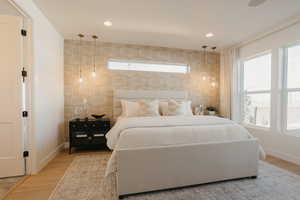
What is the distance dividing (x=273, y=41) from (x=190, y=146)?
2.99 meters

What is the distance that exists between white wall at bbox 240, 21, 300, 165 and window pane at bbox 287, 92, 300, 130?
0.55 feet

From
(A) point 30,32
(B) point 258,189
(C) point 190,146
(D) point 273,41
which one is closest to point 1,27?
(A) point 30,32

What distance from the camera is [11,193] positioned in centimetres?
184

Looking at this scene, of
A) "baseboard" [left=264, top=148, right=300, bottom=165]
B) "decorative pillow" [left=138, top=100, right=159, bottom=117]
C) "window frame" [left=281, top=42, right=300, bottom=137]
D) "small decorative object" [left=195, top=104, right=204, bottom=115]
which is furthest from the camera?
"small decorative object" [left=195, top=104, right=204, bottom=115]

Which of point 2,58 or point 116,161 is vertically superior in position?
point 2,58

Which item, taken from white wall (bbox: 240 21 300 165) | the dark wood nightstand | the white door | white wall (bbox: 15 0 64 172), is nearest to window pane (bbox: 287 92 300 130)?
white wall (bbox: 240 21 300 165)

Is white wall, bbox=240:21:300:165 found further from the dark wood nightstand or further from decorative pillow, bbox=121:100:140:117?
the dark wood nightstand

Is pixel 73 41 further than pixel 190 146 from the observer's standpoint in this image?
Yes

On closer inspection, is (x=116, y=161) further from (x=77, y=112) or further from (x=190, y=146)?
(x=77, y=112)

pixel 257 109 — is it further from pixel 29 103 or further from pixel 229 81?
pixel 29 103

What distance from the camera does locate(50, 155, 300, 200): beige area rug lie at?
1.75 meters

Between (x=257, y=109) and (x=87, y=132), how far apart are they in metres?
4.07

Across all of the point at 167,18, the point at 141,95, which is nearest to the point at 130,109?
the point at 141,95

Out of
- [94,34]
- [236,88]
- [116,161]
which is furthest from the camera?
[236,88]
